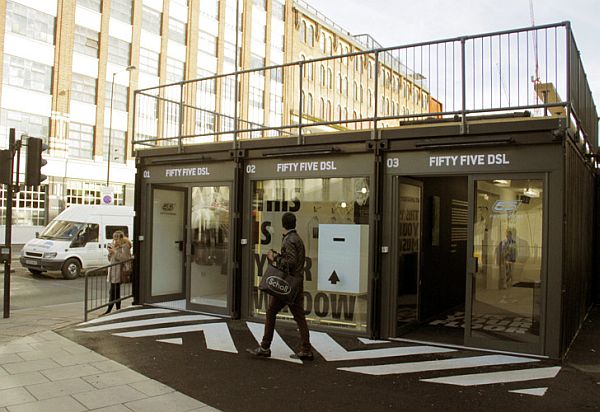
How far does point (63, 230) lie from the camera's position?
1808 centimetres

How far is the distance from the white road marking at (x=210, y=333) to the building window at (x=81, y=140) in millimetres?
28444

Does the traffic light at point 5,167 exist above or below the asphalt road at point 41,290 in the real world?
above

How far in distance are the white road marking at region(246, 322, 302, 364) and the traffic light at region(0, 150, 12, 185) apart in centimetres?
524

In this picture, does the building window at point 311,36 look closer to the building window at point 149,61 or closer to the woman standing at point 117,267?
the building window at point 149,61

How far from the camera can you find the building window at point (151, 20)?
126ft

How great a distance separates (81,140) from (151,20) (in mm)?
10491

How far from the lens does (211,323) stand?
363 inches

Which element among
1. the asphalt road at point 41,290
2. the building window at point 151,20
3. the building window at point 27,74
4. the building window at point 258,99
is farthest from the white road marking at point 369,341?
the building window at point 258,99

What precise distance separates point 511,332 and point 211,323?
4724 mm

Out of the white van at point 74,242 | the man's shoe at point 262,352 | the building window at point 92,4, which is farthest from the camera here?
the building window at point 92,4

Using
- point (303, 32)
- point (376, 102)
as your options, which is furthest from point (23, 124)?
point (303, 32)

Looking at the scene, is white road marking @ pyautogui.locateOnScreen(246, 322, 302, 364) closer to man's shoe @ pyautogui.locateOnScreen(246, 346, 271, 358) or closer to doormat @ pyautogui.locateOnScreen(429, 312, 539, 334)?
man's shoe @ pyautogui.locateOnScreen(246, 346, 271, 358)

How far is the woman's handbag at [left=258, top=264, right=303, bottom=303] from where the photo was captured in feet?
22.2

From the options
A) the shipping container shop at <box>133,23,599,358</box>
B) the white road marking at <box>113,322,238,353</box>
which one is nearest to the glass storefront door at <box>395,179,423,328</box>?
the shipping container shop at <box>133,23,599,358</box>
